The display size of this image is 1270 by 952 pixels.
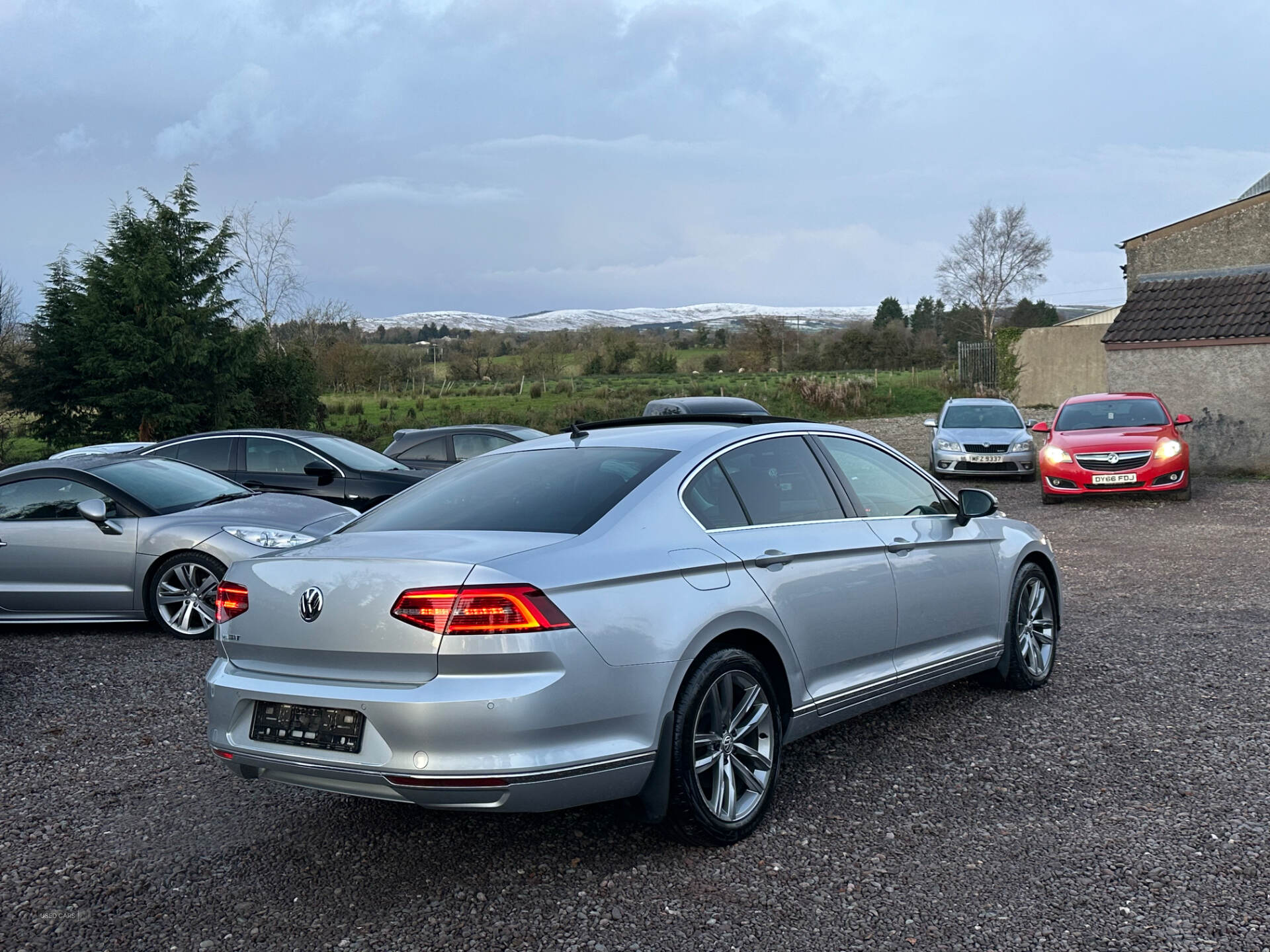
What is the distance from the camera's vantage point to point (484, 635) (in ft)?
11.9

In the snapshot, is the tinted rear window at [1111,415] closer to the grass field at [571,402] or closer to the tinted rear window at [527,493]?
the tinted rear window at [527,493]

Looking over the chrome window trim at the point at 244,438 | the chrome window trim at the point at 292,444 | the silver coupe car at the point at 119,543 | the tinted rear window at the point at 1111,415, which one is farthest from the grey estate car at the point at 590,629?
the tinted rear window at the point at 1111,415

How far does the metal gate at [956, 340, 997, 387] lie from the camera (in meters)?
45.1

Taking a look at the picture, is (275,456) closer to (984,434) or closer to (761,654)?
(761,654)

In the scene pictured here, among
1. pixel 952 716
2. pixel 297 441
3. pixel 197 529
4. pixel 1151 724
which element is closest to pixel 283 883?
pixel 952 716

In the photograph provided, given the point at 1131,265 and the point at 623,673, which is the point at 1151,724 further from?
the point at 1131,265

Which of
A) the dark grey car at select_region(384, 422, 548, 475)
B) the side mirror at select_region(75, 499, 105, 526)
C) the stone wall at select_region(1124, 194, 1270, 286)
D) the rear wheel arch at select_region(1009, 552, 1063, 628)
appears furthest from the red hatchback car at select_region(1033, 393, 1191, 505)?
the stone wall at select_region(1124, 194, 1270, 286)

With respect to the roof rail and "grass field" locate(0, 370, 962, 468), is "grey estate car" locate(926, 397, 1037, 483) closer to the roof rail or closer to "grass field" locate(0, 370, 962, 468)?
"grass field" locate(0, 370, 962, 468)

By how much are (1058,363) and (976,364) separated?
9038 mm

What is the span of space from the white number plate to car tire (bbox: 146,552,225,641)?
11875 mm

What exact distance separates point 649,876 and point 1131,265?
32027 mm

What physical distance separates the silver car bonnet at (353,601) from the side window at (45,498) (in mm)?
5275

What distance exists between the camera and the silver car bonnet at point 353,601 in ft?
12.1

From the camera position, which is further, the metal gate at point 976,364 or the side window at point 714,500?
the metal gate at point 976,364
